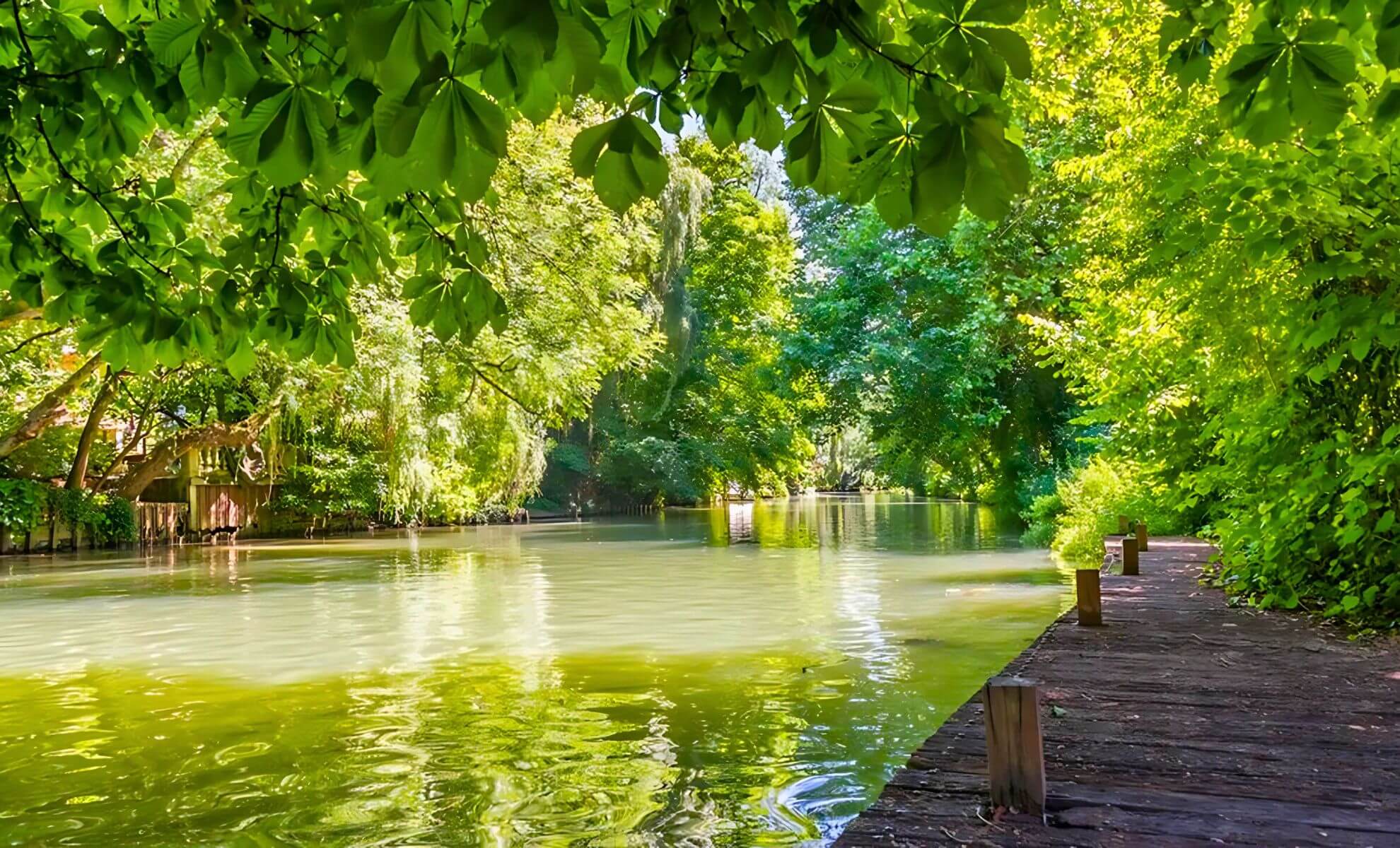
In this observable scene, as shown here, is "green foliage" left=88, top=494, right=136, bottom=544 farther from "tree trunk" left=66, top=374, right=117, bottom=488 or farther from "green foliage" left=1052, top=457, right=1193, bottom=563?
"green foliage" left=1052, top=457, right=1193, bottom=563

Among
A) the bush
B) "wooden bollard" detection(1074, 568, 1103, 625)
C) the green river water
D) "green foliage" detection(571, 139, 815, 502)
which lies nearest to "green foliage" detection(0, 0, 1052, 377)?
the green river water

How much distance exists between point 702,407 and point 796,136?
4576 cm

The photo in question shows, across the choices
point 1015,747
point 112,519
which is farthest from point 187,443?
point 1015,747

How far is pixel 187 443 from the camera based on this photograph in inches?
1049

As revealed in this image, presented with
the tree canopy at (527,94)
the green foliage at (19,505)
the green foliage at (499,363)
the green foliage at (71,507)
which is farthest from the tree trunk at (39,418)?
the tree canopy at (527,94)

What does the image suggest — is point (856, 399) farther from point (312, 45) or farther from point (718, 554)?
point (312, 45)

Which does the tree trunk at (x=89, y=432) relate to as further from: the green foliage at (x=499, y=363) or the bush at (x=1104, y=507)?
the bush at (x=1104, y=507)

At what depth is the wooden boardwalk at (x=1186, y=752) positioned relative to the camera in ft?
11.8

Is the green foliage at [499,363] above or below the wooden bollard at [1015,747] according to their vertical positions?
above

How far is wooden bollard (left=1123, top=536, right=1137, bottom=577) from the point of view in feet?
35.7

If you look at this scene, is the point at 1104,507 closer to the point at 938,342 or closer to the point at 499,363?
the point at 938,342

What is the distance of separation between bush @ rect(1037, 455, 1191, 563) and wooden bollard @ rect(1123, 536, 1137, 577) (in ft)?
12.9

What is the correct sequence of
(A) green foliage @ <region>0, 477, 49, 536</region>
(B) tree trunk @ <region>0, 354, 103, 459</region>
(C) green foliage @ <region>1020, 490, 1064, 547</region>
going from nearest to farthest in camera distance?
1. (B) tree trunk @ <region>0, 354, 103, 459</region>
2. (C) green foliage @ <region>1020, 490, 1064, 547</region>
3. (A) green foliage @ <region>0, 477, 49, 536</region>

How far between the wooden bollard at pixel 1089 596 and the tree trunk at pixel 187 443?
22.1 m
